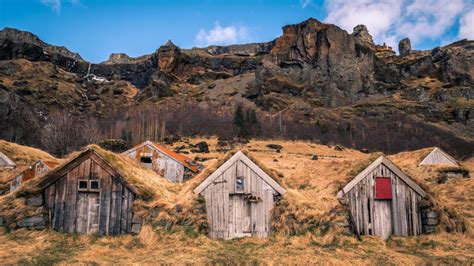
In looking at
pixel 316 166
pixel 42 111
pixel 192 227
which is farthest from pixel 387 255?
pixel 42 111

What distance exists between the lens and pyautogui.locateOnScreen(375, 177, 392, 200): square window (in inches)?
668

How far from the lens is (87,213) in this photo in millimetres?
15547

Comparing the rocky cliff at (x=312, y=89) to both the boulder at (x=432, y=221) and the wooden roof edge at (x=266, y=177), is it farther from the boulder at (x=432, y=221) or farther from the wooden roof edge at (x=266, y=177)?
the wooden roof edge at (x=266, y=177)

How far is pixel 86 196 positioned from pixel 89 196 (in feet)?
0.44

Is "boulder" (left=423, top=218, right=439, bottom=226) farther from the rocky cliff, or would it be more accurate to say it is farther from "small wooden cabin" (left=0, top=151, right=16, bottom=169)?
the rocky cliff

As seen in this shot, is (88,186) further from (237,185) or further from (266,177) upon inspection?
(266,177)

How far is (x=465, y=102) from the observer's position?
465 ft

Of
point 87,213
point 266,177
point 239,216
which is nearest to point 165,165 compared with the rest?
point 87,213

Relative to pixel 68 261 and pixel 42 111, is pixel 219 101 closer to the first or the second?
pixel 42 111

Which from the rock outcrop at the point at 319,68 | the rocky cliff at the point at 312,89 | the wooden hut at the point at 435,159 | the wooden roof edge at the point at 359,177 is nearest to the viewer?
the wooden roof edge at the point at 359,177

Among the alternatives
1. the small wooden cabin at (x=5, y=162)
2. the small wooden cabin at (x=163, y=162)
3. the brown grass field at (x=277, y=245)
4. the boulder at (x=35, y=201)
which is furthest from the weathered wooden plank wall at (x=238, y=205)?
the small wooden cabin at (x=5, y=162)

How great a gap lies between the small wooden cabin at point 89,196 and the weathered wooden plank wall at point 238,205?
12.1 ft

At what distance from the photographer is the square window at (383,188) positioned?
16969 mm

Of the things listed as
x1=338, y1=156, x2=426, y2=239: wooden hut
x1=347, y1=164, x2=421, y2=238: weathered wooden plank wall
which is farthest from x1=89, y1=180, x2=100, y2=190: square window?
x1=347, y1=164, x2=421, y2=238: weathered wooden plank wall
